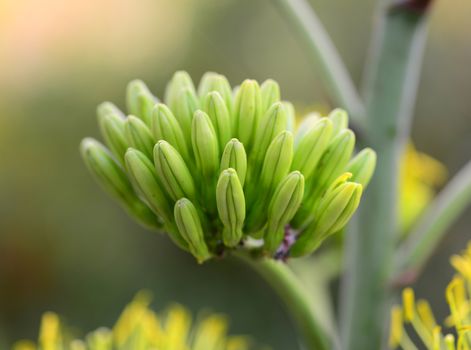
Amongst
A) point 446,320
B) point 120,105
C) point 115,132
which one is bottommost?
point 446,320

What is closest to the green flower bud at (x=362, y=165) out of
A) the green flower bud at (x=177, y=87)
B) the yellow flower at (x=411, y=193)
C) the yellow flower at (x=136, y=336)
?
the green flower bud at (x=177, y=87)

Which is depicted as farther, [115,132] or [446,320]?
[446,320]

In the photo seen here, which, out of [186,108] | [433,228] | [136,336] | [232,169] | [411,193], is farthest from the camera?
[411,193]

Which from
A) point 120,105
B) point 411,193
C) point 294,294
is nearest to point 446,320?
point 294,294

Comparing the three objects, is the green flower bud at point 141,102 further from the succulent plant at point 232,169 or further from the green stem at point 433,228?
the green stem at point 433,228

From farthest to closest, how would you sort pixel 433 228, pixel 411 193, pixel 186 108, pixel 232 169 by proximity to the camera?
1. pixel 411 193
2. pixel 433 228
3. pixel 186 108
4. pixel 232 169

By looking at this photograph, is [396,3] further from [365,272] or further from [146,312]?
[146,312]

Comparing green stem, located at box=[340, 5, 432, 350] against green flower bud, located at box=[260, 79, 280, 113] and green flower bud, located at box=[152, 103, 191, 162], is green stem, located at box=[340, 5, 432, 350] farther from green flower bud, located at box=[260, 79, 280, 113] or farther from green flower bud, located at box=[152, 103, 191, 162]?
green flower bud, located at box=[152, 103, 191, 162]

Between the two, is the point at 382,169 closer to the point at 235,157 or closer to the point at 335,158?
the point at 335,158
